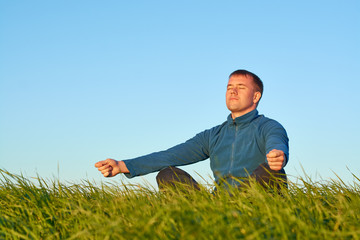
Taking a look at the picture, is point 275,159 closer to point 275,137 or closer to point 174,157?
point 275,137

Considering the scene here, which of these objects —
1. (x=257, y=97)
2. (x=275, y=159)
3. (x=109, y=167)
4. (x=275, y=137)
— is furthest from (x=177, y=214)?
(x=257, y=97)

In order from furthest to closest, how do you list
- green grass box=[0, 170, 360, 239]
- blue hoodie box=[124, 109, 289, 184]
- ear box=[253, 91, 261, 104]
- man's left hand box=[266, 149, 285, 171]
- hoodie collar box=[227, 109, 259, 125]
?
1. ear box=[253, 91, 261, 104]
2. hoodie collar box=[227, 109, 259, 125]
3. blue hoodie box=[124, 109, 289, 184]
4. man's left hand box=[266, 149, 285, 171]
5. green grass box=[0, 170, 360, 239]

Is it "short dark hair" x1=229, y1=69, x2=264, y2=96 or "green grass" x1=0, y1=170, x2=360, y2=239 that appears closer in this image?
"green grass" x1=0, y1=170, x2=360, y2=239

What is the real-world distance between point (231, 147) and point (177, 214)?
216cm

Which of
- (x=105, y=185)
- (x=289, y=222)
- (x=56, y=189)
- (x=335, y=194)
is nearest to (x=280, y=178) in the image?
(x=335, y=194)

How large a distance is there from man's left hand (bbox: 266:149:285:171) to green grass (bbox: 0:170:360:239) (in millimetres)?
223

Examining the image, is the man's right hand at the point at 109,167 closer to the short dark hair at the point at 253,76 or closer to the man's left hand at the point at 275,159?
the short dark hair at the point at 253,76

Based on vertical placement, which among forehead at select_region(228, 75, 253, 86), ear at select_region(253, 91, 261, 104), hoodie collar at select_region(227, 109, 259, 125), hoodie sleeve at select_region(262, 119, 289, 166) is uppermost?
forehead at select_region(228, 75, 253, 86)

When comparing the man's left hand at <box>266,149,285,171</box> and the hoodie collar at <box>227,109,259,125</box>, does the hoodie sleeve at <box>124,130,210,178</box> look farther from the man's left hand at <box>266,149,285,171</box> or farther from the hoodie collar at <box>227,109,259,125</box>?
the man's left hand at <box>266,149,285,171</box>

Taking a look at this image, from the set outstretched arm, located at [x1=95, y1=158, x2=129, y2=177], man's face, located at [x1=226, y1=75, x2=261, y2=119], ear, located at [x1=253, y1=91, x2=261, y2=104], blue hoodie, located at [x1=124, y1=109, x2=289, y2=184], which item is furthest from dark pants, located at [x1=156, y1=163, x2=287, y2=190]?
ear, located at [x1=253, y1=91, x2=261, y2=104]

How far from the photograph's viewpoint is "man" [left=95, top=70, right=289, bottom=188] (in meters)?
4.23

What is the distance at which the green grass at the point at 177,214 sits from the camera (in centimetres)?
234

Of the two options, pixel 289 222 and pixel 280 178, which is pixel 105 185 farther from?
pixel 289 222

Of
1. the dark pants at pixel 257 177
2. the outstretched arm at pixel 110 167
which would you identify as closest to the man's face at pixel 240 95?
the dark pants at pixel 257 177
